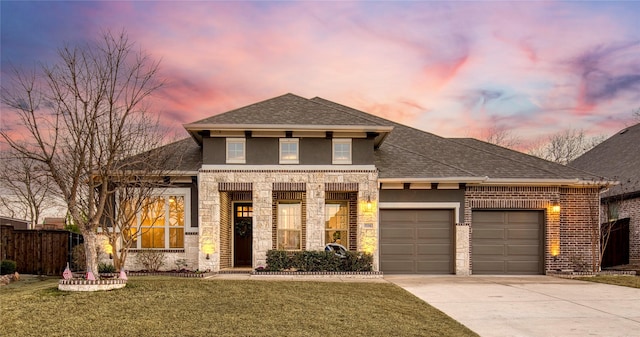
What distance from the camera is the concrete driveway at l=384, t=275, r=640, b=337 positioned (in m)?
7.62

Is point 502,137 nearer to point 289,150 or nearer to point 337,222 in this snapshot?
point 337,222

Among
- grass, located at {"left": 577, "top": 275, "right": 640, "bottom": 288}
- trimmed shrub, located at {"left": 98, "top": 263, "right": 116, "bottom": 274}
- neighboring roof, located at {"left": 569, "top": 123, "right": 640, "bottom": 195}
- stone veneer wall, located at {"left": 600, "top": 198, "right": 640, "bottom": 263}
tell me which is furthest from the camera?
neighboring roof, located at {"left": 569, "top": 123, "right": 640, "bottom": 195}

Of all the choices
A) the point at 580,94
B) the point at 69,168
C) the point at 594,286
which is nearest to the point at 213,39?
the point at 69,168

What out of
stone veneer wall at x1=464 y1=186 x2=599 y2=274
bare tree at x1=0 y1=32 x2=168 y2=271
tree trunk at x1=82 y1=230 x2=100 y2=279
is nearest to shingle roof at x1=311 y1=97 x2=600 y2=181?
stone veneer wall at x1=464 y1=186 x2=599 y2=274

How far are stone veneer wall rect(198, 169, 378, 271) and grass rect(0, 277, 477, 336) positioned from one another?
4278 millimetres

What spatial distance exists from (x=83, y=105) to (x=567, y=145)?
3900 cm

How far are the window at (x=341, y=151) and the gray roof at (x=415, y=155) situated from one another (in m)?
0.71

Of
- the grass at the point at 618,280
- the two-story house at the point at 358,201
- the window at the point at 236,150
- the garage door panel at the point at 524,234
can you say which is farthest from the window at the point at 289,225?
the grass at the point at 618,280

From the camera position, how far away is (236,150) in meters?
15.0

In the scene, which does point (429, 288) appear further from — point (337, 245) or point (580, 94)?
point (580, 94)

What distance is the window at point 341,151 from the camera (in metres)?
15.1

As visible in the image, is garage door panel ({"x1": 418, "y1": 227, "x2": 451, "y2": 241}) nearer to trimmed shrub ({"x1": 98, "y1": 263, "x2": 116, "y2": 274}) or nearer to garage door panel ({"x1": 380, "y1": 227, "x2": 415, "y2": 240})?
garage door panel ({"x1": 380, "y1": 227, "x2": 415, "y2": 240})

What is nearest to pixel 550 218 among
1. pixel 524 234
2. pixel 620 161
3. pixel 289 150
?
pixel 524 234

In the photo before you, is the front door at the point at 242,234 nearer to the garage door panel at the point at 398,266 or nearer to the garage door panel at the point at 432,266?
the garage door panel at the point at 398,266
